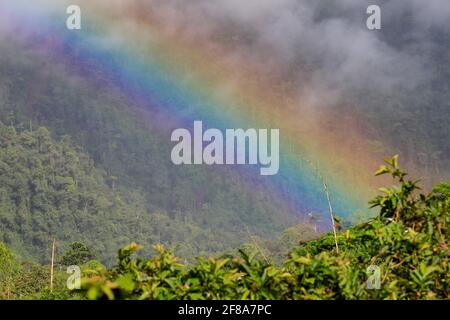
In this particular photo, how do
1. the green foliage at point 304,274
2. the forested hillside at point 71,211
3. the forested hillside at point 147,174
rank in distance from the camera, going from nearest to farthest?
the green foliage at point 304,274 < the forested hillside at point 71,211 < the forested hillside at point 147,174

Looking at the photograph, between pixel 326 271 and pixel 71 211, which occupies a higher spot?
pixel 71 211

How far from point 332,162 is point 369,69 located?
104 ft

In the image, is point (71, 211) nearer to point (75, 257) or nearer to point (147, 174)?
point (147, 174)

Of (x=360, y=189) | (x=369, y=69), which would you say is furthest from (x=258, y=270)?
(x=369, y=69)

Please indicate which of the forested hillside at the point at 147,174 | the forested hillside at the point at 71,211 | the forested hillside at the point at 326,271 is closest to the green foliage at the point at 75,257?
the forested hillside at the point at 71,211

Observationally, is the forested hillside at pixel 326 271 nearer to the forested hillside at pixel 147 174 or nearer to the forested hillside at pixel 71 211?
the forested hillside at pixel 71 211

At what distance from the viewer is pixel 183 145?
18812cm

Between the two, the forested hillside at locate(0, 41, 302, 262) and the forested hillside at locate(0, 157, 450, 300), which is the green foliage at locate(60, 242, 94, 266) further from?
the forested hillside at locate(0, 41, 302, 262)

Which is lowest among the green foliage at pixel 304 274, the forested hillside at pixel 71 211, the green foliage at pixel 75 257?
the green foliage at pixel 75 257

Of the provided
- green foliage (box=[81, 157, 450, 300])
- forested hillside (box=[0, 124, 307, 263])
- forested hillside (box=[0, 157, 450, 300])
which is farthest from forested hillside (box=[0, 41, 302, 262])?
green foliage (box=[81, 157, 450, 300])

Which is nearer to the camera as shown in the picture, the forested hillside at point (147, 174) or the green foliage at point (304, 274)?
the green foliage at point (304, 274)

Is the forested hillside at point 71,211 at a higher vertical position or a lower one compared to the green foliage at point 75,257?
higher

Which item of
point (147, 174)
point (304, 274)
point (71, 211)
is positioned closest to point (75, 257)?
point (304, 274)
